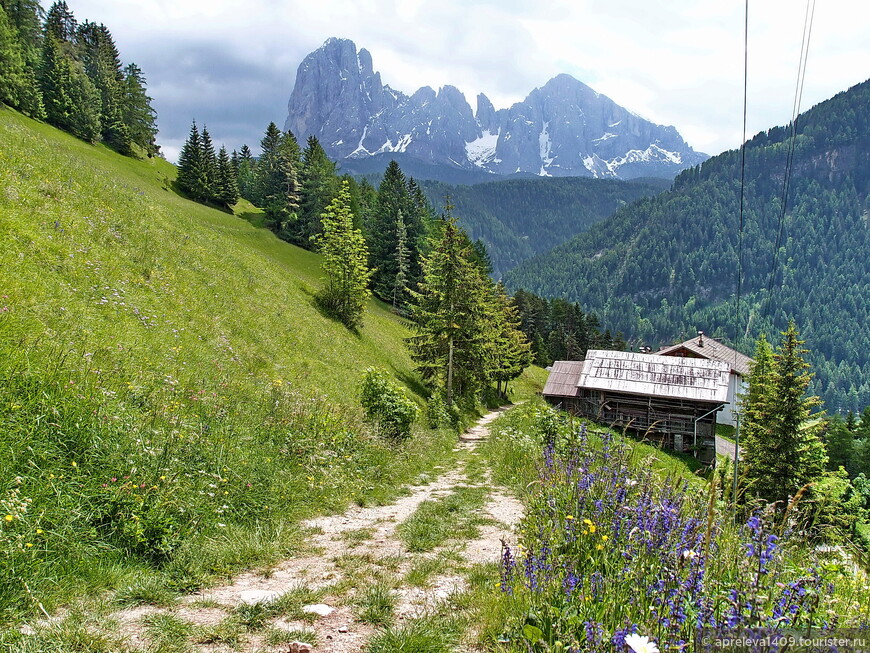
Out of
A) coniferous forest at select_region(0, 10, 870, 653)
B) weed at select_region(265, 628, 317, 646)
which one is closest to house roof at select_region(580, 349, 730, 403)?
coniferous forest at select_region(0, 10, 870, 653)

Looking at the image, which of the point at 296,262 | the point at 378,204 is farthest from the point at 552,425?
the point at 378,204

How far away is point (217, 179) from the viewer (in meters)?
65.9

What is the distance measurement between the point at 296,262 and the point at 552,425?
44.9m

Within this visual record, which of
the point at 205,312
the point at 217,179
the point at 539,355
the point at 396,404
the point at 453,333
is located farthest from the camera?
the point at 539,355

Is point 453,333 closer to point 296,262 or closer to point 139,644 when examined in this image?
point 139,644

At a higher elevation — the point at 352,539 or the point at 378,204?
the point at 378,204

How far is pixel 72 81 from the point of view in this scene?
5803 centimetres

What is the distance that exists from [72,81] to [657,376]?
7404 cm

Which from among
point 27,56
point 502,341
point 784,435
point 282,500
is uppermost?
point 27,56

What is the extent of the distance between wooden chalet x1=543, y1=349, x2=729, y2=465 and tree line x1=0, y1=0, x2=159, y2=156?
217ft

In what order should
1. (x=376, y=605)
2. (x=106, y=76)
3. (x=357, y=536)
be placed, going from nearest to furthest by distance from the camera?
(x=376, y=605), (x=357, y=536), (x=106, y=76)

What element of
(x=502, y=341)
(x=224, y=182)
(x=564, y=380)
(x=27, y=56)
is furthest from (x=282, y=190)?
(x=564, y=380)

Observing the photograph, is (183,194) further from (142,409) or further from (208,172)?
(142,409)

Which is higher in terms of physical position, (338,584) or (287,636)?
(287,636)
